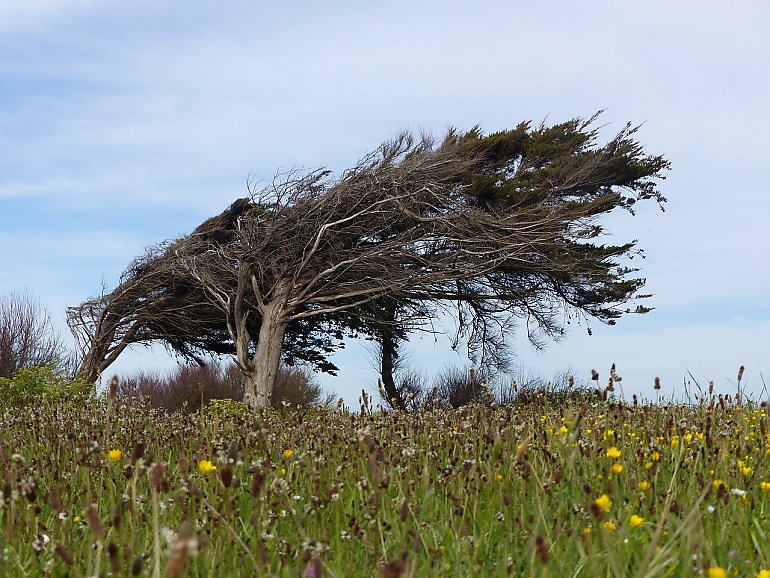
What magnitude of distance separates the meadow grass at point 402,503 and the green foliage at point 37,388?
6390mm

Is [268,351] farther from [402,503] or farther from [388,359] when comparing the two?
[402,503]

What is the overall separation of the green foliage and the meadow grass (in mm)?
6390

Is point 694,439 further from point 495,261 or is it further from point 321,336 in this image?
point 321,336

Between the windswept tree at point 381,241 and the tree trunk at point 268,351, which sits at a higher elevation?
the windswept tree at point 381,241

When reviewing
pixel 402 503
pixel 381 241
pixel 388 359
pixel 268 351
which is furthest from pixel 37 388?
pixel 402 503

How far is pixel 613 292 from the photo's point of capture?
18328 mm

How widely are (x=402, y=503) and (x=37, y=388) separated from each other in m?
12.0

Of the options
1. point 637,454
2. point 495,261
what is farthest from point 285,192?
point 637,454

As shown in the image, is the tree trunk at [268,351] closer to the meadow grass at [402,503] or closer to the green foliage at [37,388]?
the green foliage at [37,388]

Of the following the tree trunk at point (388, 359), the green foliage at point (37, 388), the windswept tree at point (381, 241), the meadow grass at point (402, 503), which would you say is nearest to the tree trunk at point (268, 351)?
the windswept tree at point (381, 241)

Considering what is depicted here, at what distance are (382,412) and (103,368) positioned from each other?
17.1 m

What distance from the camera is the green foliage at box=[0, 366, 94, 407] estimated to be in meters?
12.2

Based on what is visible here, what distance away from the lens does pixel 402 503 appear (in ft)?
9.37

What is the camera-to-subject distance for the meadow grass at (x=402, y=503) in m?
2.56
